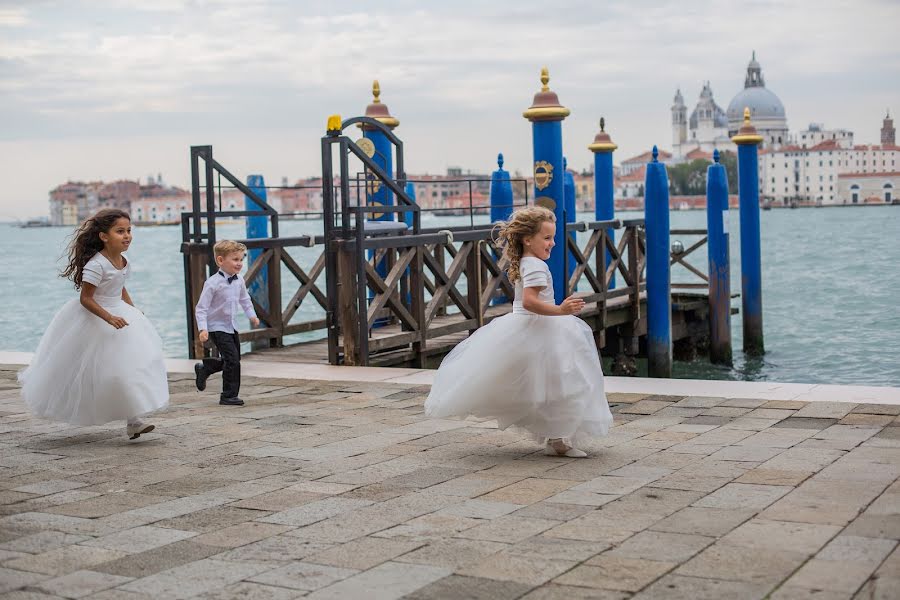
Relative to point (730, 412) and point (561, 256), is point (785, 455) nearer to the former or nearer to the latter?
point (730, 412)

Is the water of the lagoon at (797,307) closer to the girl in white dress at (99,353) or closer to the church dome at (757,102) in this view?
the girl in white dress at (99,353)

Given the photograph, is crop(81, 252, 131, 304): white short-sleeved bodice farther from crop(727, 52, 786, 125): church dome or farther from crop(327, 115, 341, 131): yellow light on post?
crop(727, 52, 786, 125): church dome

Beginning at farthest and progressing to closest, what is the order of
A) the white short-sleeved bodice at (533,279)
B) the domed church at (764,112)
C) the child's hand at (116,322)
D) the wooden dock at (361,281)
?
the domed church at (764,112)
the wooden dock at (361,281)
the child's hand at (116,322)
the white short-sleeved bodice at (533,279)

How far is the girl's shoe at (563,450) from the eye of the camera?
19.9 ft

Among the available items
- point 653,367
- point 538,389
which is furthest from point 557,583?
point 653,367

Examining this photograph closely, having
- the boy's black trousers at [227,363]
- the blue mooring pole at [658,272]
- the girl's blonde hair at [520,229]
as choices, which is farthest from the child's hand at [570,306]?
the blue mooring pole at [658,272]

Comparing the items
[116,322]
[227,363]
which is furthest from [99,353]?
[227,363]

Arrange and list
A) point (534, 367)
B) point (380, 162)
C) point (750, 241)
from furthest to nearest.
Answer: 1. point (750, 241)
2. point (380, 162)
3. point (534, 367)

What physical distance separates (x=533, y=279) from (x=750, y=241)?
1276cm

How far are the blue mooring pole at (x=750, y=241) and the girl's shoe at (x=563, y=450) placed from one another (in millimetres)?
12313

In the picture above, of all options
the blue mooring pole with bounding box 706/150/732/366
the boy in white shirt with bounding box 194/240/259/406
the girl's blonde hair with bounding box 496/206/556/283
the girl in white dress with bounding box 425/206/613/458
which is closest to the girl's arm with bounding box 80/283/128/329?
the boy in white shirt with bounding box 194/240/259/406

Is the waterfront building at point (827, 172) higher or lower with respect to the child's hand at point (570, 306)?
higher

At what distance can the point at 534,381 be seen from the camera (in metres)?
5.95

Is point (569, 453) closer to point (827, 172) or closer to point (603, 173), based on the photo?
point (603, 173)
